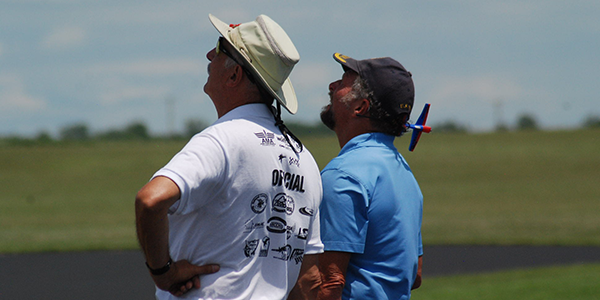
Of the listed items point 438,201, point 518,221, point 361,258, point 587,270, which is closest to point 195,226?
point 361,258

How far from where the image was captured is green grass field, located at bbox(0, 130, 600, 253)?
19359 mm

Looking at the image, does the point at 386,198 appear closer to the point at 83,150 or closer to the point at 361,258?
the point at 361,258

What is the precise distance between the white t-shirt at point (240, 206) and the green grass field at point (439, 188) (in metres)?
15.2

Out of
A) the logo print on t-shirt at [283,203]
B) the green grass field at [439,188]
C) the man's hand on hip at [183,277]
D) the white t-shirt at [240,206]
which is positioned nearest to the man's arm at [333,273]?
the white t-shirt at [240,206]

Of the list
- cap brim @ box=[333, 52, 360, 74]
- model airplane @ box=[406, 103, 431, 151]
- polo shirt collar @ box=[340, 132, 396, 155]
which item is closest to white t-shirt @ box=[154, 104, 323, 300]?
polo shirt collar @ box=[340, 132, 396, 155]

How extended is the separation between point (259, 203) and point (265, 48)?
0.65 meters

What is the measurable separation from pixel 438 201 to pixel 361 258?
94.2 ft

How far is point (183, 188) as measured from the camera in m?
2.14

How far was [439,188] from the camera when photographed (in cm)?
3697

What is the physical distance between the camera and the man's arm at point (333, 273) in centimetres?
288

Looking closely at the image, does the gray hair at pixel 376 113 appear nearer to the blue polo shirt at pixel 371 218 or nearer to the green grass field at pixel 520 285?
the blue polo shirt at pixel 371 218

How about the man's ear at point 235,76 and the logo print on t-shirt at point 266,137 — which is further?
the man's ear at point 235,76


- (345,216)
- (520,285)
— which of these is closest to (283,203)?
(345,216)

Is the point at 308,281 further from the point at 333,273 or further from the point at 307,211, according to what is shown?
the point at 307,211
